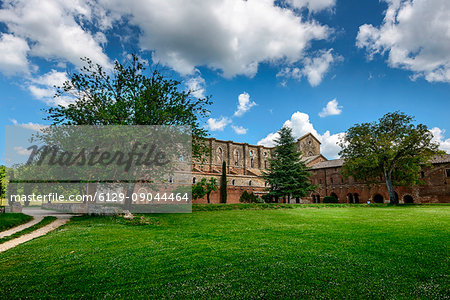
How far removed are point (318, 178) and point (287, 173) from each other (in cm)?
1566

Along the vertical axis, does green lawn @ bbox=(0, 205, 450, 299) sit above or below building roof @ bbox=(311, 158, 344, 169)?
below

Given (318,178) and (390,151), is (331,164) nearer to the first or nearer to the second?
(318,178)

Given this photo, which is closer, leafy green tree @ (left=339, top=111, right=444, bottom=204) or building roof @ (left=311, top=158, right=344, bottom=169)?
leafy green tree @ (left=339, top=111, right=444, bottom=204)

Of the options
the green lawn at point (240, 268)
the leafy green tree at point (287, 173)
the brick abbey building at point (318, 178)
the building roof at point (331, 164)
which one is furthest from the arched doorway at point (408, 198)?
the green lawn at point (240, 268)

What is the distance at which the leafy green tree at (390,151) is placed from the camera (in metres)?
28.2

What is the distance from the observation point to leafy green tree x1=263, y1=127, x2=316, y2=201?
33156mm

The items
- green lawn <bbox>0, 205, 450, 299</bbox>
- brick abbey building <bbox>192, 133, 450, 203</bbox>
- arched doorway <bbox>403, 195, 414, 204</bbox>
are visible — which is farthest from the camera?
arched doorway <bbox>403, 195, 414, 204</bbox>

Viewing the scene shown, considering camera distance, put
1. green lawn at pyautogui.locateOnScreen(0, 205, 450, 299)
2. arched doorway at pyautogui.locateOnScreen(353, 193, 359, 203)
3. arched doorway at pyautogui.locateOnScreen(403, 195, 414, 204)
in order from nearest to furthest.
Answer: green lawn at pyautogui.locateOnScreen(0, 205, 450, 299) < arched doorway at pyautogui.locateOnScreen(403, 195, 414, 204) < arched doorway at pyautogui.locateOnScreen(353, 193, 359, 203)

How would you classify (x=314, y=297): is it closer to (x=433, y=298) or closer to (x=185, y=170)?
(x=433, y=298)

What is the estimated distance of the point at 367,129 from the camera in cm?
3312

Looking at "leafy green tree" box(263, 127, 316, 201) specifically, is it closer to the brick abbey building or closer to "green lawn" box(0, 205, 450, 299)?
the brick abbey building

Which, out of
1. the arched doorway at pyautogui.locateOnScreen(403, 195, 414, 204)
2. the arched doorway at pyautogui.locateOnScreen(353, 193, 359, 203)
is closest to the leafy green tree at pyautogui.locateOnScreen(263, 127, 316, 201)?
the arched doorway at pyautogui.locateOnScreen(353, 193, 359, 203)

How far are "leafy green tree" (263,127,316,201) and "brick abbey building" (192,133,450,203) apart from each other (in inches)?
272

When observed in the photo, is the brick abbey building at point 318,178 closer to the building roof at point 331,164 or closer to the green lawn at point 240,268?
the building roof at point 331,164
